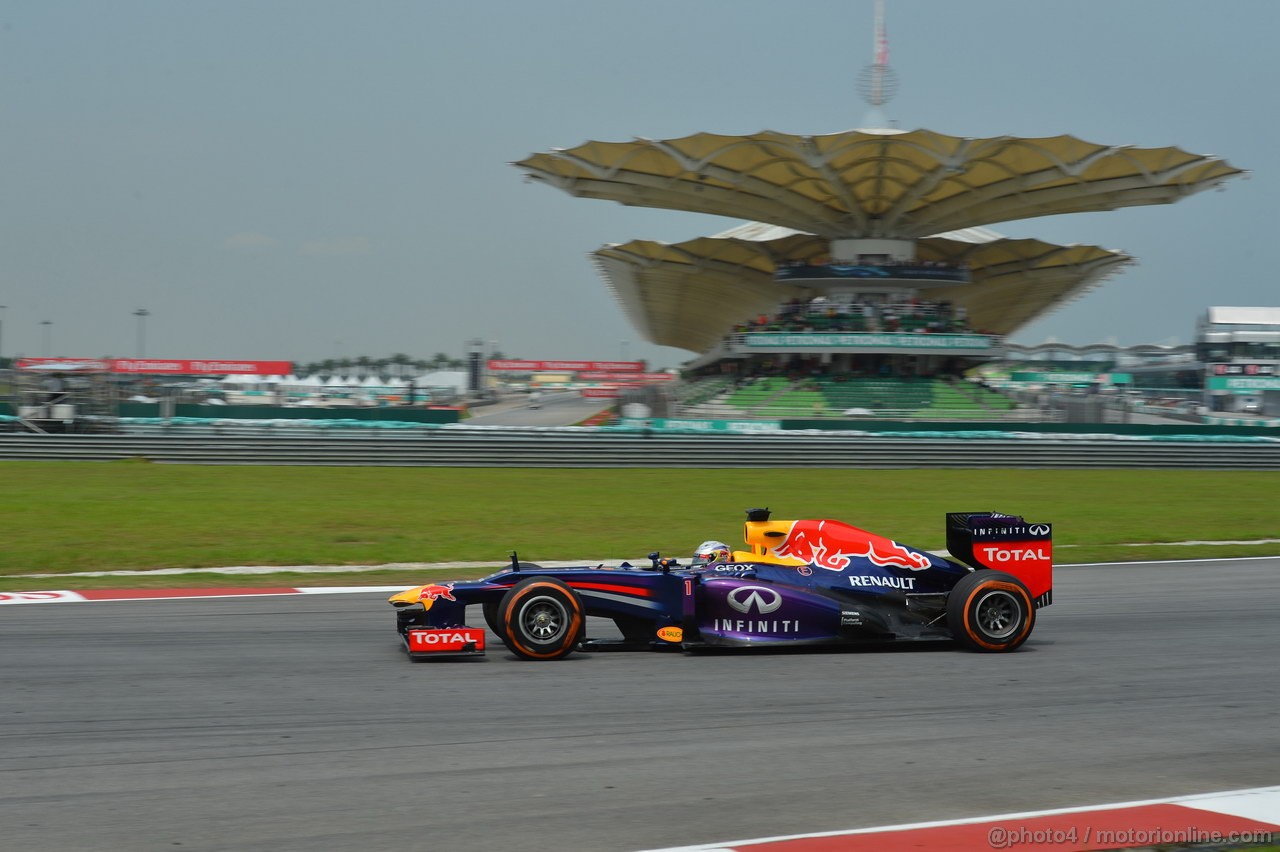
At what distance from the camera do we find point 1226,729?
661 centimetres

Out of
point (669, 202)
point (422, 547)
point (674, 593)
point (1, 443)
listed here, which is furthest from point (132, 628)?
point (669, 202)

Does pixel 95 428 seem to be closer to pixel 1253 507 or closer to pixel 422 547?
pixel 422 547

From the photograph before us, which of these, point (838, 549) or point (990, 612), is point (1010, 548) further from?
point (838, 549)

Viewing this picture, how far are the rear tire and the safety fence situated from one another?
→ 2852 cm

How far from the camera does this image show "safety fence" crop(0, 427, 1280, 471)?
119ft

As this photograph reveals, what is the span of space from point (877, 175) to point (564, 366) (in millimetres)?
28724

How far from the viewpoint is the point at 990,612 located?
8859 mm

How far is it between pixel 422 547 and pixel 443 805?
11.4m

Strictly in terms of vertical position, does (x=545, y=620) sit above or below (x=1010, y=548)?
below

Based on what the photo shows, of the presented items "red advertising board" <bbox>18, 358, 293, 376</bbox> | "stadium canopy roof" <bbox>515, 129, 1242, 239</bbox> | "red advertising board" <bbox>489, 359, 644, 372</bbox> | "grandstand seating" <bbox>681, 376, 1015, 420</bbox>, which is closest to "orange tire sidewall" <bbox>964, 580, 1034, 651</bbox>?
"grandstand seating" <bbox>681, 376, 1015, 420</bbox>

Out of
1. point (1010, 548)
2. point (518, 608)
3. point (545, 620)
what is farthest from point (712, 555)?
point (1010, 548)

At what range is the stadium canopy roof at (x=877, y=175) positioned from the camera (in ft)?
172

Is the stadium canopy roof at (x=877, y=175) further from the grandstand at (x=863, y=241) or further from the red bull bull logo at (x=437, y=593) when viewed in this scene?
the red bull bull logo at (x=437, y=593)

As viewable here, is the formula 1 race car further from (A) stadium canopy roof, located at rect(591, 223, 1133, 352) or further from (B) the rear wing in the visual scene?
(A) stadium canopy roof, located at rect(591, 223, 1133, 352)
